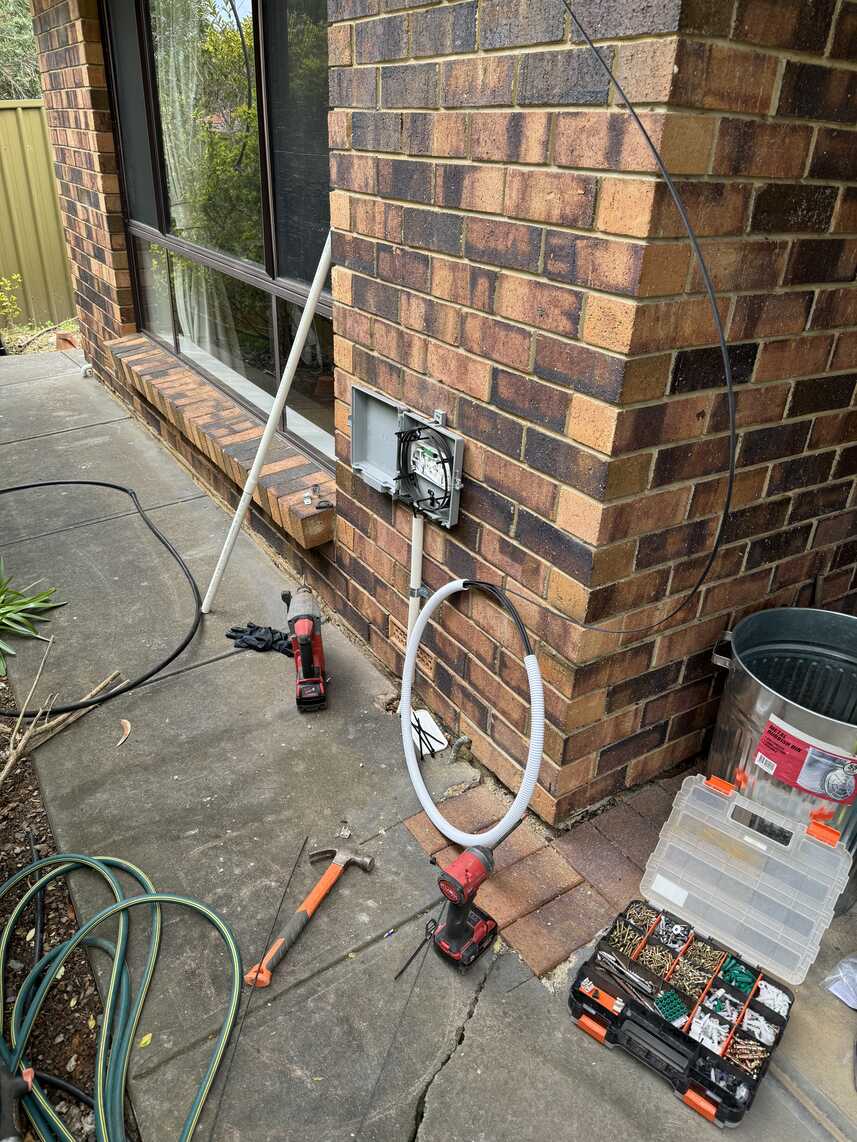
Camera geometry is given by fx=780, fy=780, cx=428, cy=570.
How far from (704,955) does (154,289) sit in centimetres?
457

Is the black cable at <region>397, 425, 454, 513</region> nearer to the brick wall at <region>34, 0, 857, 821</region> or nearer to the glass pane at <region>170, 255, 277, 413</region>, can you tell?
the brick wall at <region>34, 0, 857, 821</region>

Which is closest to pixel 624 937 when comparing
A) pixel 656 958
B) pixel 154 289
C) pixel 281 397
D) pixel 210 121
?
pixel 656 958

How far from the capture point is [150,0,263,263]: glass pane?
10.5 ft

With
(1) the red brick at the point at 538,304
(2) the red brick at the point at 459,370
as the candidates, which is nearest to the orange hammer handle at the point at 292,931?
(2) the red brick at the point at 459,370

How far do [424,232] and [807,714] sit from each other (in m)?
1.45

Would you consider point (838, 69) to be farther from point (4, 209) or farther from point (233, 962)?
point (4, 209)

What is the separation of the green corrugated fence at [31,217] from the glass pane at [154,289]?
141 inches

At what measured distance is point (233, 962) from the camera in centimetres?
170

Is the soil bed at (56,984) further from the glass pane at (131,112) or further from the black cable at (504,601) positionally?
the glass pane at (131,112)

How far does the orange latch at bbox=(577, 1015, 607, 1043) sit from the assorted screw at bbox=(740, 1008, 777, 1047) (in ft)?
0.88

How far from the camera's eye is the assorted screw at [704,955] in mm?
1590

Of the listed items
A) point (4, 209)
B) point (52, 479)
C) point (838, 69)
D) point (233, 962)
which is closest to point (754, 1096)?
point (233, 962)

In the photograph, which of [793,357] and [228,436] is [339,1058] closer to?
[793,357]

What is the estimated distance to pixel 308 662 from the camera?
8.20 ft
